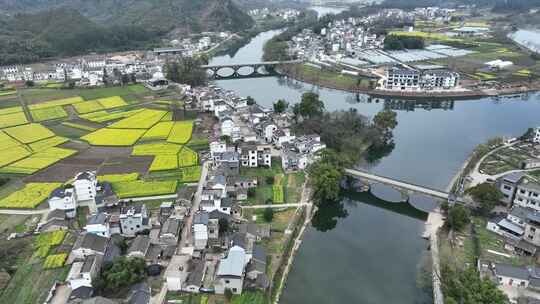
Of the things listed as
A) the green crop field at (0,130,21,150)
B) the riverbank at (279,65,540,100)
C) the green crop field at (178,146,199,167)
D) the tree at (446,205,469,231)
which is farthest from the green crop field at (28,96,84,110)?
the tree at (446,205,469,231)

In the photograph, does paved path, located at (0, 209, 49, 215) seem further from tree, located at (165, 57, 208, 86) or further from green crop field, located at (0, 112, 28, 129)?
tree, located at (165, 57, 208, 86)

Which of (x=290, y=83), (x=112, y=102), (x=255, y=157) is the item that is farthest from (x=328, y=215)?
(x=290, y=83)

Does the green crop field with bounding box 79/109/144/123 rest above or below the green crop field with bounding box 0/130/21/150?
above

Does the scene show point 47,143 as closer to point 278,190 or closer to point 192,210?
point 192,210

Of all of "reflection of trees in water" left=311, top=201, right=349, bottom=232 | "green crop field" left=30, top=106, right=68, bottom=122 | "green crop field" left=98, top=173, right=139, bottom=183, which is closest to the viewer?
"reflection of trees in water" left=311, top=201, right=349, bottom=232

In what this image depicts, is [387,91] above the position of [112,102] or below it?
below

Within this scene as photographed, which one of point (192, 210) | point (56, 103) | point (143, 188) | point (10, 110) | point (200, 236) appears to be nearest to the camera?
point (200, 236)

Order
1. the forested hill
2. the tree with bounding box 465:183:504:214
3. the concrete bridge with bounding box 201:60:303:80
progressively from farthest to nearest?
the forested hill, the concrete bridge with bounding box 201:60:303:80, the tree with bounding box 465:183:504:214
